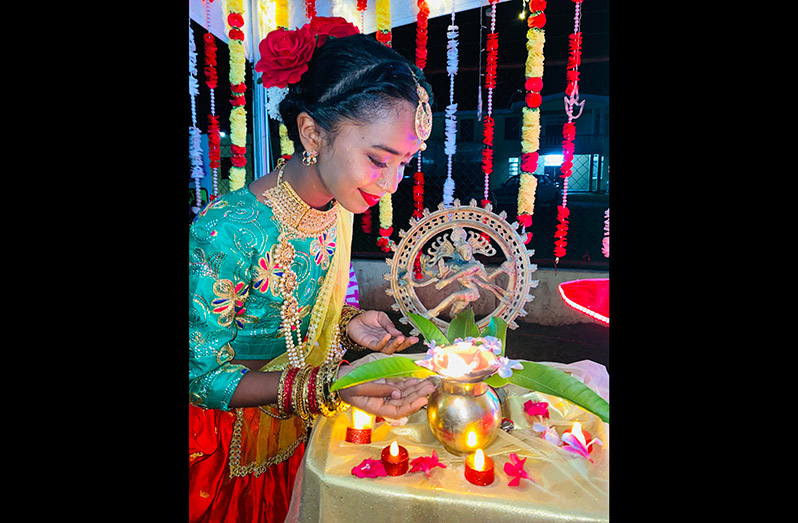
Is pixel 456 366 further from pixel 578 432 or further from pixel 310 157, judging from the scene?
pixel 310 157

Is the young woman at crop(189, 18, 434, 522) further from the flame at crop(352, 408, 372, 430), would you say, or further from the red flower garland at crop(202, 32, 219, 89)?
the red flower garland at crop(202, 32, 219, 89)

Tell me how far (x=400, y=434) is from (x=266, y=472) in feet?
1.33

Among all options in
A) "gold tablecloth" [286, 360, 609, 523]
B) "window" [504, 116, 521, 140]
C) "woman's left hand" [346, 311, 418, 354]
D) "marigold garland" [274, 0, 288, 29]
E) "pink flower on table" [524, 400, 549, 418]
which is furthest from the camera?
"window" [504, 116, 521, 140]

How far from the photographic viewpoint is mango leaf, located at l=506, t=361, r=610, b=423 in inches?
33.0

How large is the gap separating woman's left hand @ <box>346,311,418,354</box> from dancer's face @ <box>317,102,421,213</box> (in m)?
0.39

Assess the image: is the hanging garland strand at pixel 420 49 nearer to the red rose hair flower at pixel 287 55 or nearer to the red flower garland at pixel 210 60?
the red rose hair flower at pixel 287 55

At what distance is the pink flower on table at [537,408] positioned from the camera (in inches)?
44.7

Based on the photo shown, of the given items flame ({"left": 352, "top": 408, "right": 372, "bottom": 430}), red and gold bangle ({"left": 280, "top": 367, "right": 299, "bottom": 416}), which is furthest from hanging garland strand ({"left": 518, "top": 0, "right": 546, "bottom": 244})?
red and gold bangle ({"left": 280, "top": 367, "right": 299, "bottom": 416})

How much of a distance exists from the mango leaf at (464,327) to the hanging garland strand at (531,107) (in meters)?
0.51

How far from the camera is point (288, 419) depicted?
123 centimetres

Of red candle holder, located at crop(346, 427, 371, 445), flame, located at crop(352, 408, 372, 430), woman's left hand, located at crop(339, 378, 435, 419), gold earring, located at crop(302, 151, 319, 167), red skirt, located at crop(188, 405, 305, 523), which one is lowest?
red skirt, located at crop(188, 405, 305, 523)

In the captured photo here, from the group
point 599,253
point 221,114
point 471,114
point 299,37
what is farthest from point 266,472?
point 599,253

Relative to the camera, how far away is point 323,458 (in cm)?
95

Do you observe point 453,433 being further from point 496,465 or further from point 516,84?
point 516,84
